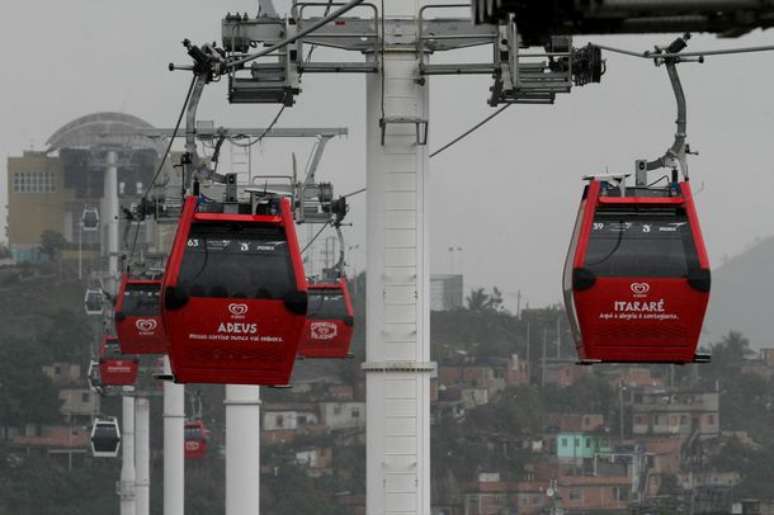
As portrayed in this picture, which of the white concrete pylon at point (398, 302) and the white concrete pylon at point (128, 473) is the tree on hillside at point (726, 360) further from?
the white concrete pylon at point (398, 302)

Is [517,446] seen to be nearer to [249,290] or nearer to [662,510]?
[662,510]

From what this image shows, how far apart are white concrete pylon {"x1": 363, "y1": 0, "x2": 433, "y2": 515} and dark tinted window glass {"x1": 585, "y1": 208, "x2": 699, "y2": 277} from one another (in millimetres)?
2730

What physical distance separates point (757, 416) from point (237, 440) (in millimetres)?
122678

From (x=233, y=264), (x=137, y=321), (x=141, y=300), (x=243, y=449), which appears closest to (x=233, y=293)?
(x=233, y=264)

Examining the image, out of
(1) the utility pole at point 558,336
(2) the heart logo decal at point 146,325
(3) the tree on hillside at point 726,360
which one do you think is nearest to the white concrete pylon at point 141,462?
(2) the heart logo decal at point 146,325

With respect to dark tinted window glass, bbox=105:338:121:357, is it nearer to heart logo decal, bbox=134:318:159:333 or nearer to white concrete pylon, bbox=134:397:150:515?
white concrete pylon, bbox=134:397:150:515

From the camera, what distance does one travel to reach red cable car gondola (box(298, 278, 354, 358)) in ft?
124

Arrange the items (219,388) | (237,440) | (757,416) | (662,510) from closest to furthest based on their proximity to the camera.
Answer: (237,440)
(662,510)
(219,388)
(757,416)

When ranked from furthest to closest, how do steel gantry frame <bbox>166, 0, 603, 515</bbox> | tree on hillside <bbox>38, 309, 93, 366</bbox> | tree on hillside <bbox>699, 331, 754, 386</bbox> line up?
1. tree on hillside <bbox>699, 331, 754, 386</bbox>
2. tree on hillside <bbox>38, 309, 93, 366</bbox>
3. steel gantry frame <bbox>166, 0, 603, 515</bbox>

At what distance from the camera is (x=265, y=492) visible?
125 metres

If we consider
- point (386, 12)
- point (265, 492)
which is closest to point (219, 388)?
point (265, 492)

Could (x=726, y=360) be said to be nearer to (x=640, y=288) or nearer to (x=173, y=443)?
(x=173, y=443)

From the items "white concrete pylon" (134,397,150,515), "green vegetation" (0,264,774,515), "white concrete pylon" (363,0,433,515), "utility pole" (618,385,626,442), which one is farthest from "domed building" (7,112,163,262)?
"white concrete pylon" (363,0,433,515)

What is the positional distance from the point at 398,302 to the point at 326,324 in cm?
1525
